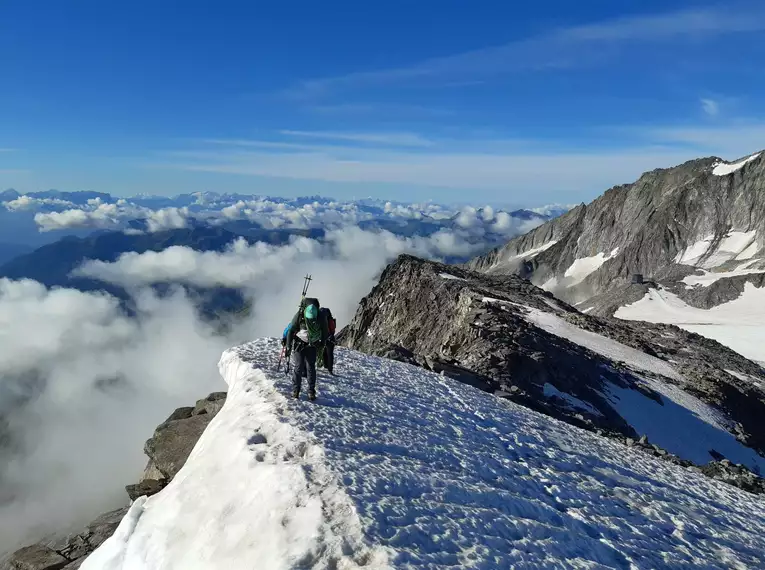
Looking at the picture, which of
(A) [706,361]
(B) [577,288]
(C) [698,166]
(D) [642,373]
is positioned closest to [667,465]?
(D) [642,373]

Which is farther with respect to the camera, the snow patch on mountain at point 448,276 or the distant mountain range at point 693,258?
the distant mountain range at point 693,258

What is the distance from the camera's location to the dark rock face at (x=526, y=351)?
28891mm

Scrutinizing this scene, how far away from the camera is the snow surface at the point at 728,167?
17149 centimetres

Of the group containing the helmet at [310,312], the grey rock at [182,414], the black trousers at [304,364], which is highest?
the helmet at [310,312]

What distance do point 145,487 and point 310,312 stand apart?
7169 millimetres

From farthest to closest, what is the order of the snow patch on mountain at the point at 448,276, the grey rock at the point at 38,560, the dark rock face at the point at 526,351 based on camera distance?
the snow patch on mountain at the point at 448,276 < the dark rock face at the point at 526,351 < the grey rock at the point at 38,560

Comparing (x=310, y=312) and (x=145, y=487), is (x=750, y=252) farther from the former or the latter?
(x=145, y=487)

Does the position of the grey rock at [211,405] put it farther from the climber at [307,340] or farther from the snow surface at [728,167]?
the snow surface at [728,167]

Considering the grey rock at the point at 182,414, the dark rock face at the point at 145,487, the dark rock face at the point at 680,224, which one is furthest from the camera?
the dark rock face at the point at 680,224

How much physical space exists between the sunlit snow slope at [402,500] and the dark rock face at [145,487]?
2.35 m

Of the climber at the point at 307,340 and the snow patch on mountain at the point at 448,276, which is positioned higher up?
the climber at the point at 307,340

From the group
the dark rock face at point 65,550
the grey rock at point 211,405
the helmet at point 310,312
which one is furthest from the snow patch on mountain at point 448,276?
→ the dark rock face at point 65,550

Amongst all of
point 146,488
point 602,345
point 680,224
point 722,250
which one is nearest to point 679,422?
point 602,345

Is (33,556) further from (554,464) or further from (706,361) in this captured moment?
(706,361)
